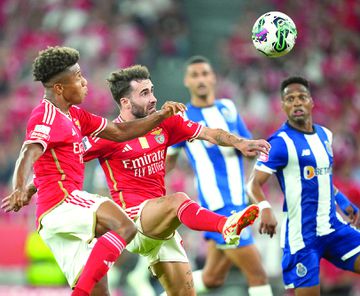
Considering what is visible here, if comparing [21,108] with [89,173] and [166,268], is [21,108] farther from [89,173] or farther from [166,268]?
[166,268]

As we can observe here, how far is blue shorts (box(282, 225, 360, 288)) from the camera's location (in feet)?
24.4

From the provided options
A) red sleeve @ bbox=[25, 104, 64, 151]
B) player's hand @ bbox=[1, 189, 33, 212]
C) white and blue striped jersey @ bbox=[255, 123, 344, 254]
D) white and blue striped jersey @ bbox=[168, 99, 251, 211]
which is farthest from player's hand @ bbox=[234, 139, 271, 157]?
white and blue striped jersey @ bbox=[168, 99, 251, 211]

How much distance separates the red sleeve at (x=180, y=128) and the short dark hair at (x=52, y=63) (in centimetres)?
108

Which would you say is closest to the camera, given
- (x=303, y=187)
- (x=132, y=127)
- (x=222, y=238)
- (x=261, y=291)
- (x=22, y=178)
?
(x=22, y=178)

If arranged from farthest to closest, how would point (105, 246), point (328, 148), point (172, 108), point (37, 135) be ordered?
point (328, 148), point (172, 108), point (37, 135), point (105, 246)

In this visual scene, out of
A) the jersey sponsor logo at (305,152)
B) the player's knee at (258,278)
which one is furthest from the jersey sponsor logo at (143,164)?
the player's knee at (258,278)

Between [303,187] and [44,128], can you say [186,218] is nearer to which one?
[44,128]

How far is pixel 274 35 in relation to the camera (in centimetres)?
749

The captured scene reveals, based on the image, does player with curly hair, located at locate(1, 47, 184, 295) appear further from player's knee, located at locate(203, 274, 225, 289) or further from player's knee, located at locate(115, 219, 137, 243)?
player's knee, located at locate(203, 274, 225, 289)

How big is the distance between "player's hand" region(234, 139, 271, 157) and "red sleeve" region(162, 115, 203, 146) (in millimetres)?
607

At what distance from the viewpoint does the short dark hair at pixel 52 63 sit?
22.1 feet

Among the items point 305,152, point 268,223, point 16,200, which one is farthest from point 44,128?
point 305,152

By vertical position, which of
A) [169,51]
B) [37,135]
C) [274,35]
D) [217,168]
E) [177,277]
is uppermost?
[169,51]

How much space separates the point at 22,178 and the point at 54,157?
1.87 feet
